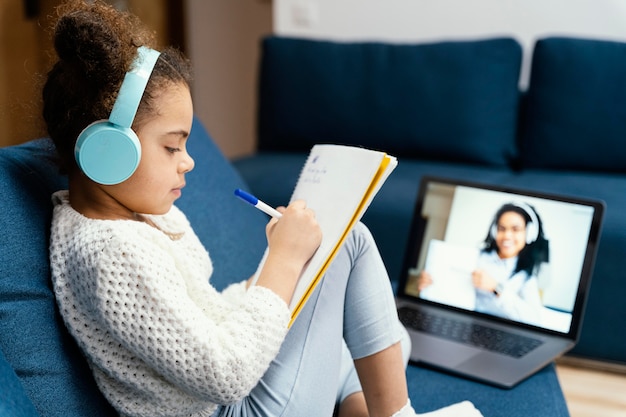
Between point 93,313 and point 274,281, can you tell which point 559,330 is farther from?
point 93,313

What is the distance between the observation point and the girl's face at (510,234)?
159 cm

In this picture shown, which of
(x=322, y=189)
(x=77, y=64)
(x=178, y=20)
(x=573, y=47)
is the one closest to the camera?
(x=77, y=64)

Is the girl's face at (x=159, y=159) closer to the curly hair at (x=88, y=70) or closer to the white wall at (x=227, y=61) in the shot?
the curly hair at (x=88, y=70)

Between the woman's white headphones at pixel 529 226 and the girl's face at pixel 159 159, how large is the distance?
0.83 metres

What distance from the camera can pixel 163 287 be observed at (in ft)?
3.03

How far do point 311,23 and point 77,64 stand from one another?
2.12m

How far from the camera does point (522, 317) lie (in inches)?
61.2

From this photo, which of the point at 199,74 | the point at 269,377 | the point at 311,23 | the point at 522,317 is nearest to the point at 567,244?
the point at 522,317

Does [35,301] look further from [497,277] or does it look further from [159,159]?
[497,277]

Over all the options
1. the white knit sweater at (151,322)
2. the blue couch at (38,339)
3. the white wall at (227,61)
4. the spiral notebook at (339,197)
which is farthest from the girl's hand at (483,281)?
the white wall at (227,61)

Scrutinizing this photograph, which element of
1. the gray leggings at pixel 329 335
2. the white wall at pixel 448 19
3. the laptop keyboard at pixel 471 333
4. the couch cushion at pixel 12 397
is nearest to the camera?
the couch cushion at pixel 12 397

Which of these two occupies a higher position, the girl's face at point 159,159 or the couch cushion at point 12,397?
the girl's face at point 159,159

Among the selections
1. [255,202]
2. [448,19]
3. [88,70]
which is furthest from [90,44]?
[448,19]

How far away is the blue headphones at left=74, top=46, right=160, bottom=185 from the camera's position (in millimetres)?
925
